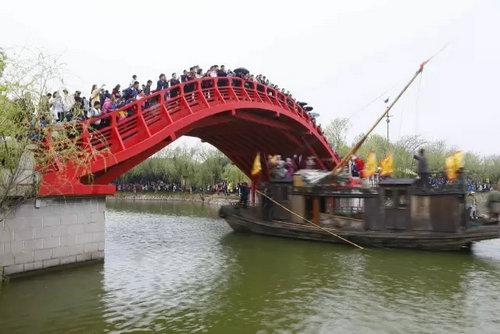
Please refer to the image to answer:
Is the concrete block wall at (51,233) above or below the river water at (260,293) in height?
above

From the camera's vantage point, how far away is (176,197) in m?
53.9

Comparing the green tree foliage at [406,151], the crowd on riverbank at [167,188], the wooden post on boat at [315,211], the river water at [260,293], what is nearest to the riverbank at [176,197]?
the crowd on riverbank at [167,188]

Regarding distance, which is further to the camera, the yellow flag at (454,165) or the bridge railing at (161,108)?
the yellow flag at (454,165)

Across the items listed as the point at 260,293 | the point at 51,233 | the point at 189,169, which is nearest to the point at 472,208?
the point at 260,293

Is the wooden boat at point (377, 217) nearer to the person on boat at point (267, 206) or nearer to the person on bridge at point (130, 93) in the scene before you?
the person on boat at point (267, 206)

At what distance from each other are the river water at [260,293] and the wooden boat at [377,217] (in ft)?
2.68

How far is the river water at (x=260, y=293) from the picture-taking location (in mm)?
9602

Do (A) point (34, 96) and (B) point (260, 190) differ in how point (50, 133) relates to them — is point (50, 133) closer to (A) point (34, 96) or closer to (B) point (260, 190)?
(A) point (34, 96)

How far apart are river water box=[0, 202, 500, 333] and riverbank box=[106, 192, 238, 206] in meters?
29.1

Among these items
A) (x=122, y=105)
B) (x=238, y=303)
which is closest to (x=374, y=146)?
(x=122, y=105)

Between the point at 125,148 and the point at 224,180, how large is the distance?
133ft

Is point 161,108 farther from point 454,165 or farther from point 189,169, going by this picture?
point 189,169

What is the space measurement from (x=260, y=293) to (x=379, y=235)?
896 centimetres

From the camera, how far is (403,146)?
4669 centimetres
